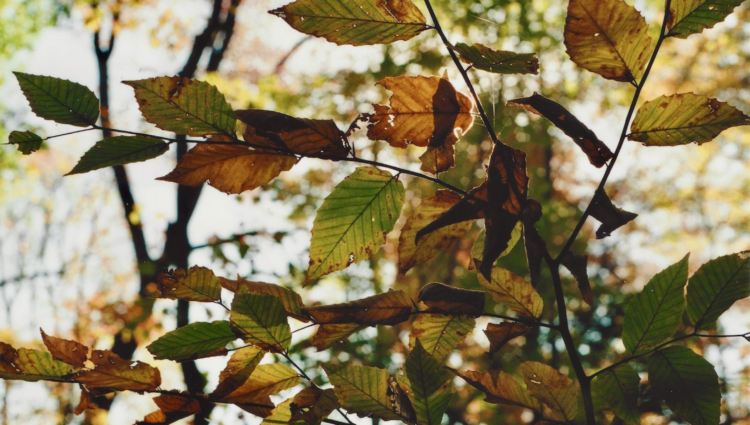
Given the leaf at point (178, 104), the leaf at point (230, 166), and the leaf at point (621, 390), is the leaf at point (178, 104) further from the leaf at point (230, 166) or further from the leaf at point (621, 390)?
the leaf at point (621, 390)

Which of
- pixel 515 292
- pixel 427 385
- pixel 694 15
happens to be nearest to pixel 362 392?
pixel 427 385

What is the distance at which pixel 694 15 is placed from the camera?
41 centimetres

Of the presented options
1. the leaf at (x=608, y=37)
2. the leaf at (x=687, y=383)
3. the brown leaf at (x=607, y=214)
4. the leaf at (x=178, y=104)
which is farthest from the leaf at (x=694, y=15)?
the leaf at (x=178, y=104)

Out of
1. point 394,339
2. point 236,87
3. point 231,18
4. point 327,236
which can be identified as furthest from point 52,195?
point 327,236

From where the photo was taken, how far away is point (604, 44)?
409mm

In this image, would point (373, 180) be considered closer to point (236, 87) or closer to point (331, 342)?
point (331, 342)

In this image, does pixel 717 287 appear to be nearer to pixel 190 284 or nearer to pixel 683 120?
pixel 683 120

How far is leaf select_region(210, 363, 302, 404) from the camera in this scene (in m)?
0.45

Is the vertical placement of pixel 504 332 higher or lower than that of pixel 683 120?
lower

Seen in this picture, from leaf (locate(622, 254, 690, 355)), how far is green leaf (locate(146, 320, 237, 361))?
0.34 metres

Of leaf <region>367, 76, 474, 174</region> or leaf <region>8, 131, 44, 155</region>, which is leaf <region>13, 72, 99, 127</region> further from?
leaf <region>367, 76, 474, 174</region>

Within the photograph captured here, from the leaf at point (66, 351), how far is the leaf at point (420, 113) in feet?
1.02

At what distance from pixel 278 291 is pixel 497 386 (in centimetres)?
21

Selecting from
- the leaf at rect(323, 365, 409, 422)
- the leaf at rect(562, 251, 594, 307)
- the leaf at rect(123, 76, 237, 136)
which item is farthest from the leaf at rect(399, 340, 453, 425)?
the leaf at rect(123, 76, 237, 136)
